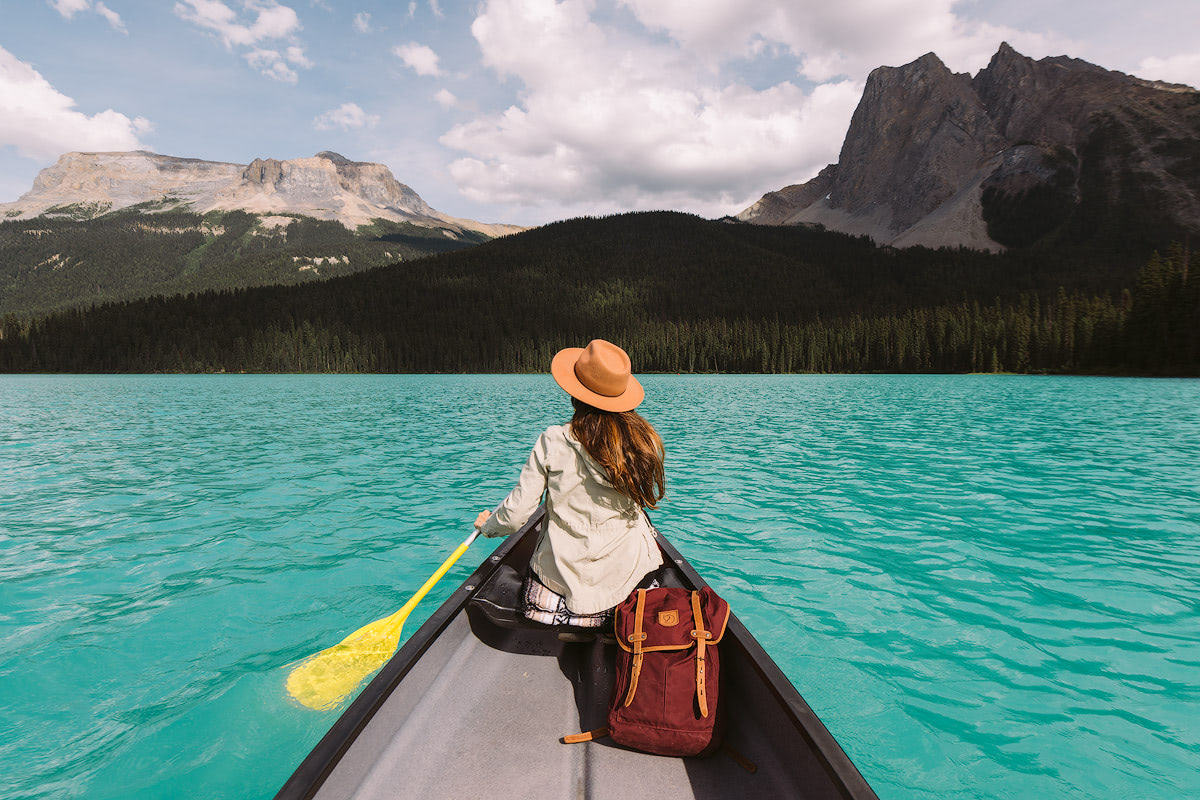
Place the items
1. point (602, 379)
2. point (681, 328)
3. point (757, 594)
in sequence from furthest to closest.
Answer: point (681, 328) → point (757, 594) → point (602, 379)

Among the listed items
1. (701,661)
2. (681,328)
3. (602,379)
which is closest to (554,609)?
(701,661)

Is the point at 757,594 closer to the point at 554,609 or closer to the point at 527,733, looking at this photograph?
the point at 554,609

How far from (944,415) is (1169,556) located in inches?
1032

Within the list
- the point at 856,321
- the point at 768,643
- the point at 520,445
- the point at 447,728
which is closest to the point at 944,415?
the point at 520,445

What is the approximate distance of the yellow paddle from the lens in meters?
6.10

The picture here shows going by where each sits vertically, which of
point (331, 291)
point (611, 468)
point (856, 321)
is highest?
point (331, 291)

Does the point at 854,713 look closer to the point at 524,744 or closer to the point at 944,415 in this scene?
the point at 524,744

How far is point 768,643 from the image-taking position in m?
7.18

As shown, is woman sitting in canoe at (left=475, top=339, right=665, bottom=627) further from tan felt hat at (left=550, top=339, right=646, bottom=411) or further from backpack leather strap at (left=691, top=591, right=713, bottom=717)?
backpack leather strap at (left=691, top=591, right=713, bottom=717)

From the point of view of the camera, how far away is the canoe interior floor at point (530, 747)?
10.7 ft

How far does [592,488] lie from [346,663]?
161 inches

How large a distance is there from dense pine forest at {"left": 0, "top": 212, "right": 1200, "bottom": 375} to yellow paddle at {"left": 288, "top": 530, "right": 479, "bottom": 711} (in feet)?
322

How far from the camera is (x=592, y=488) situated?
4.48 metres

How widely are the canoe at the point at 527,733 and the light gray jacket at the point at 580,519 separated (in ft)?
1.53
